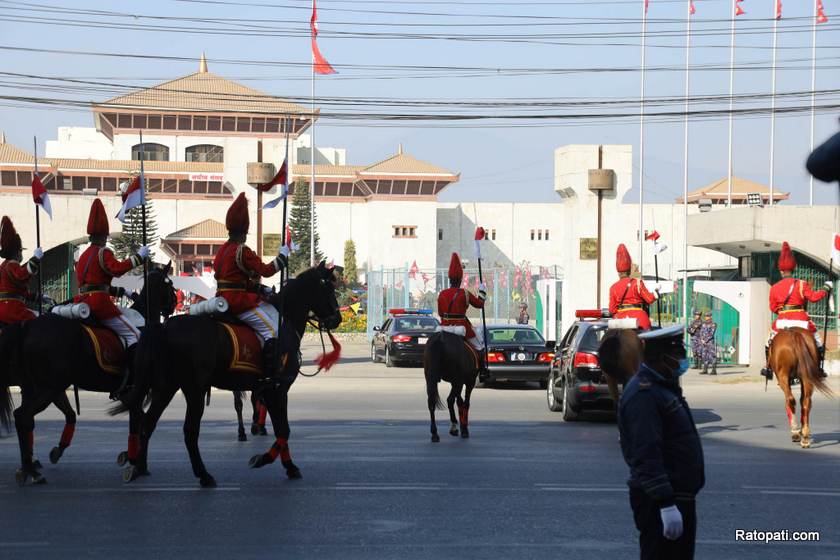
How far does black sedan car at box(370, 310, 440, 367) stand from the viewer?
35.6 m

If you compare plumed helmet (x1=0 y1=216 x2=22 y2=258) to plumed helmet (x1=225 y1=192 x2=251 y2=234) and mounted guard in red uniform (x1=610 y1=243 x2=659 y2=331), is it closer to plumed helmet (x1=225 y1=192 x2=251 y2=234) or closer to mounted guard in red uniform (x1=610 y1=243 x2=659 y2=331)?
plumed helmet (x1=225 y1=192 x2=251 y2=234)

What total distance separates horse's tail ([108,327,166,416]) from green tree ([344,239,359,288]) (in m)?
77.8

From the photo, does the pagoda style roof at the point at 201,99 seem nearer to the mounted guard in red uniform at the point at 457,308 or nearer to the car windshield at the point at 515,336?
the car windshield at the point at 515,336

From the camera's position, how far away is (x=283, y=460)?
1250 cm

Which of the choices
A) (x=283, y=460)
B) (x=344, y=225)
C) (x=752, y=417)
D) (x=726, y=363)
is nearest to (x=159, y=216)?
(x=344, y=225)

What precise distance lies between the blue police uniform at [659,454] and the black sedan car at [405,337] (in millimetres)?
27963

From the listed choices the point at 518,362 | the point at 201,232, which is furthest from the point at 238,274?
the point at 201,232

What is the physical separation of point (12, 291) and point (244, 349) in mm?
3541

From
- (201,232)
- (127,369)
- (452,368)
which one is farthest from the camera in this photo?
(201,232)

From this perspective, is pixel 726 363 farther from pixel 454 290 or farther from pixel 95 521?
pixel 95 521

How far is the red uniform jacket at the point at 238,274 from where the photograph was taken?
42.6 ft

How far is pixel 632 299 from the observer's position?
56.0ft

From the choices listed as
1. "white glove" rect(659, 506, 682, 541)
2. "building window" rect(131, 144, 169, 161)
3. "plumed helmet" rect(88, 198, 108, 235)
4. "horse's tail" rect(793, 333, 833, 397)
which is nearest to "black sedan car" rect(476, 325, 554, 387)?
"horse's tail" rect(793, 333, 833, 397)

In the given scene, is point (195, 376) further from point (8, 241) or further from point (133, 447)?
point (8, 241)
